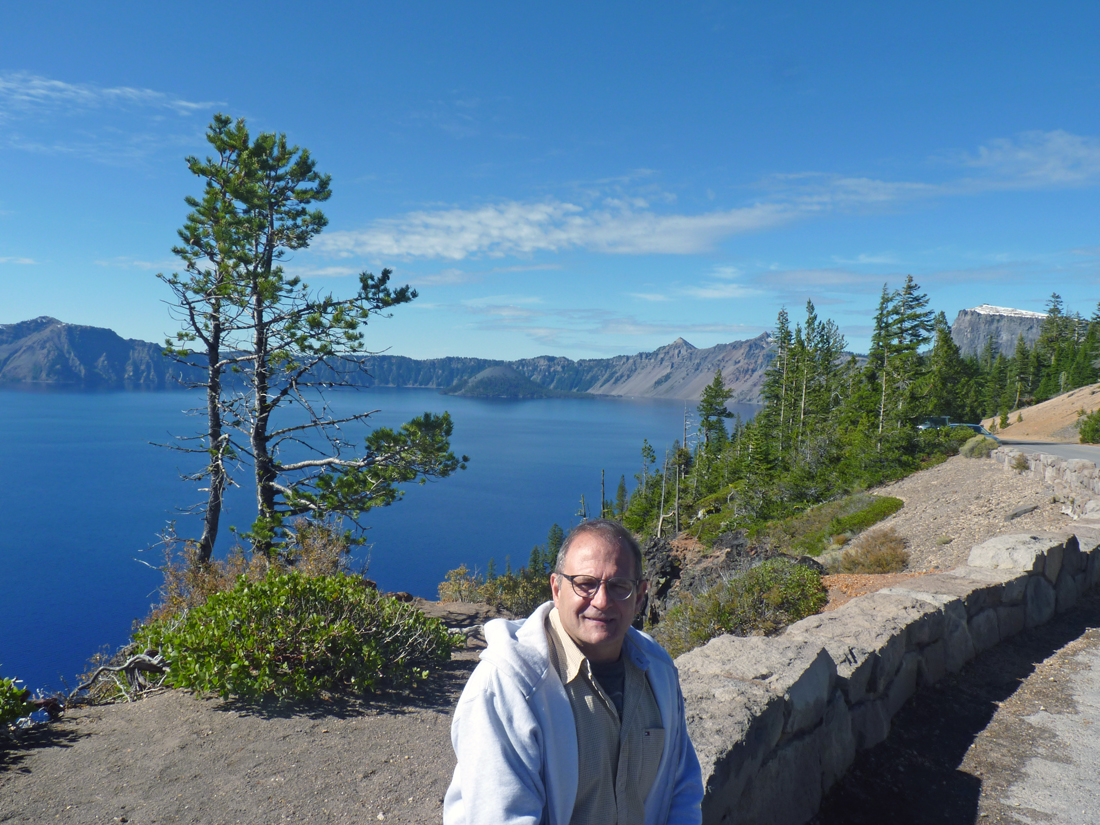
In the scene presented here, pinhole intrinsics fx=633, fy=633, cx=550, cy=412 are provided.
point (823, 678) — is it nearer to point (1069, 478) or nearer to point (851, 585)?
point (851, 585)

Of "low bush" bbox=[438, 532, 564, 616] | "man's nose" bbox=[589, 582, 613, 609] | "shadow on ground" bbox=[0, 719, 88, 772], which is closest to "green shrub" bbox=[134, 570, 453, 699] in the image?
"shadow on ground" bbox=[0, 719, 88, 772]

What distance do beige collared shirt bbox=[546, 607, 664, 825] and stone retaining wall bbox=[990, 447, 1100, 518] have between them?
11.5 meters

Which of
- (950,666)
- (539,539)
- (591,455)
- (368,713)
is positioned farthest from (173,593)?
(591,455)

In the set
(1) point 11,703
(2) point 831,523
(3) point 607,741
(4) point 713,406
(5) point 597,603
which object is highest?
(4) point 713,406

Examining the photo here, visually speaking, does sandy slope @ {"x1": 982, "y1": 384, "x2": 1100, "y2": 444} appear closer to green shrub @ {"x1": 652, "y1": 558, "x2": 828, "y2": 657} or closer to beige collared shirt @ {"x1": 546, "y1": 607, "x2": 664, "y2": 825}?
green shrub @ {"x1": 652, "y1": 558, "x2": 828, "y2": 657}

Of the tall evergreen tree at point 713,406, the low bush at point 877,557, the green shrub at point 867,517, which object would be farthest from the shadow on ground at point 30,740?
the tall evergreen tree at point 713,406

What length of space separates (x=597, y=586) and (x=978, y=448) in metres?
24.2

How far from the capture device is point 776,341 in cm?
5328

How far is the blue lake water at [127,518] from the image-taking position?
34.3 m

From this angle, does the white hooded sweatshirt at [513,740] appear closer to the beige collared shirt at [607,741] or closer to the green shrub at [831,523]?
the beige collared shirt at [607,741]

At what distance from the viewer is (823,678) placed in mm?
3674

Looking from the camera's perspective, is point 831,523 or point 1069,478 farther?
point 831,523

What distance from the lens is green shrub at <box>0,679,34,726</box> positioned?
4277 millimetres

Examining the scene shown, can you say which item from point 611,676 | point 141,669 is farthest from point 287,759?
point 611,676
